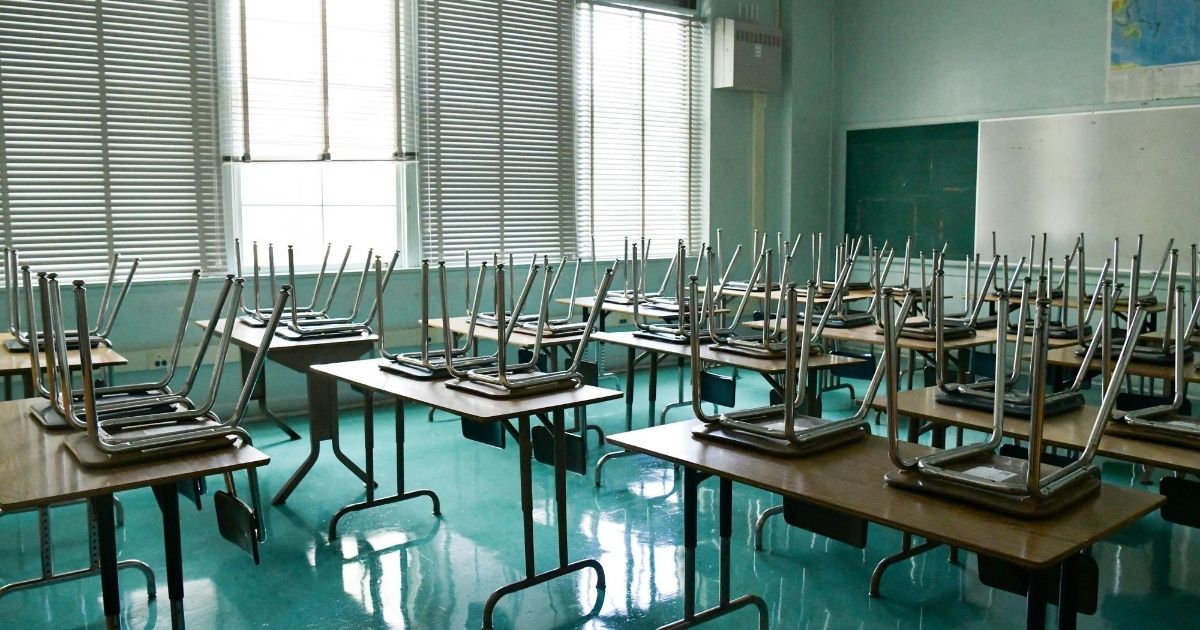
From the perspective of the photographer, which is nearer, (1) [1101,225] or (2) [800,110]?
(1) [1101,225]

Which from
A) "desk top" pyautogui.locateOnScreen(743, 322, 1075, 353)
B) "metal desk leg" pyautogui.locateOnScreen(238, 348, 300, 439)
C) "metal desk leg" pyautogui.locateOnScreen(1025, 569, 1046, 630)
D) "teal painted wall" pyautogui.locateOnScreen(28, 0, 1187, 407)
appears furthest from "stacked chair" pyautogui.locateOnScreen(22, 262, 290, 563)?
"teal painted wall" pyautogui.locateOnScreen(28, 0, 1187, 407)

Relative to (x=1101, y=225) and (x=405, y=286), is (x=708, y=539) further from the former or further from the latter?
(x=1101, y=225)

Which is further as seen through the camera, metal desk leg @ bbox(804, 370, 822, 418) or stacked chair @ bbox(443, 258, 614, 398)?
metal desk leg @ bbox(804, 370, 822, 418)

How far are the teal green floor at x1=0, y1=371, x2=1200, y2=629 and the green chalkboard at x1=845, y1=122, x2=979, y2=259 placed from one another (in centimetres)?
302

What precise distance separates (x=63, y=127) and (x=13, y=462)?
131 inches

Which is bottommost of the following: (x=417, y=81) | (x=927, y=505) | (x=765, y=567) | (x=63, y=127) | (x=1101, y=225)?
(x=765, y=567)

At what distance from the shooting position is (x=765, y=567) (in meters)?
3.12

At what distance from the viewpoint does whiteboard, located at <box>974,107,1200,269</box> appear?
18.4 feet

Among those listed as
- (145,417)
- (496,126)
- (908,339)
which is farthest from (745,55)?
(145,417)

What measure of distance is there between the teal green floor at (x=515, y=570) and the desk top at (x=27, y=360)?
630 millimetres

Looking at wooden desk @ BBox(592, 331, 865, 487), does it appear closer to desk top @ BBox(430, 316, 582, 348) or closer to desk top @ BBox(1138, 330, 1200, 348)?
desk top @ BBox(430, 316, 582, 348)

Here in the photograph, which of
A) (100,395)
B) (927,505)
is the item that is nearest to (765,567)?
(927,505)

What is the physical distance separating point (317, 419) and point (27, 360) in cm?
A: 102

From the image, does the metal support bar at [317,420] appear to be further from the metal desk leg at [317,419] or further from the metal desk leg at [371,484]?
the metal desk leg at [371,484]
